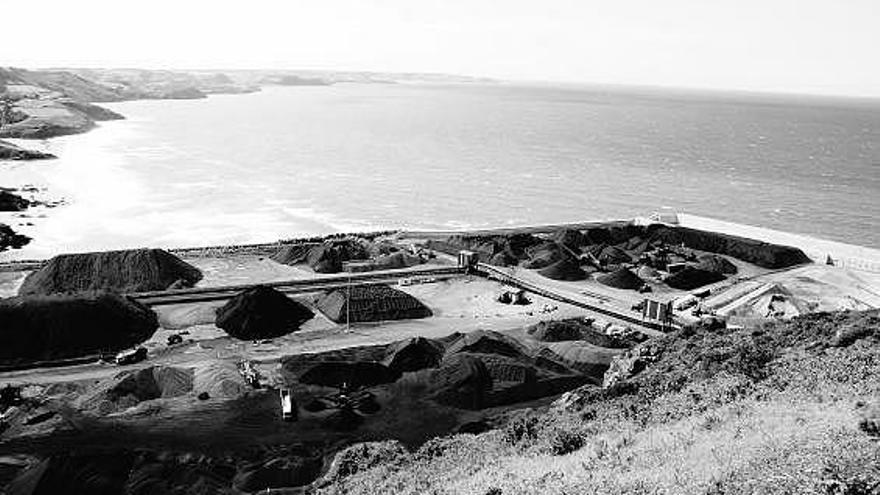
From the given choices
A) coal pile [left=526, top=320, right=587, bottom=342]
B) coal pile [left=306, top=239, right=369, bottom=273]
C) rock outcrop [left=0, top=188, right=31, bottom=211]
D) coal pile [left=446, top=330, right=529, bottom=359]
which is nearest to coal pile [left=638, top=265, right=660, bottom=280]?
coal pile [left=526, top=320, right=587, bottom=342]

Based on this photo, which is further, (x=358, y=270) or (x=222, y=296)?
(x=358, y=270)

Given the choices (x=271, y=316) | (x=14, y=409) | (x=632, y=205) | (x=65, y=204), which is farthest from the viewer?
(x=632, y=205)

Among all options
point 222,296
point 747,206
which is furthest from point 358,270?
point 747,206

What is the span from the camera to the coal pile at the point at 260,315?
39.8 meters

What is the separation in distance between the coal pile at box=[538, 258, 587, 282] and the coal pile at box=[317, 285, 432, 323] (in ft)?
41.0

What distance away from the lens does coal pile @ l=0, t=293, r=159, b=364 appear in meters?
35.8

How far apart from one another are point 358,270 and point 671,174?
7232 centimetres

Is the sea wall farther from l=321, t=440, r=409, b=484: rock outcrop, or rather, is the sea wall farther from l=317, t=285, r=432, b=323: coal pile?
l=321, t=440, r=409, b=484: rock outcrop

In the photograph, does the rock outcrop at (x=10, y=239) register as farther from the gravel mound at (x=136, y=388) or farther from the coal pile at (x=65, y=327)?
the gravel mound at (x=136, y=388)

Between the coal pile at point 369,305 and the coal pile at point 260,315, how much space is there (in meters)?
1.72

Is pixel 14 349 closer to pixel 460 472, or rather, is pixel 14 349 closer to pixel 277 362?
pixel 277 362

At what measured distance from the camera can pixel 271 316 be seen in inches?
1610

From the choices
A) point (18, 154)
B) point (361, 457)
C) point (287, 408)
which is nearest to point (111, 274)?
point (287, 408)

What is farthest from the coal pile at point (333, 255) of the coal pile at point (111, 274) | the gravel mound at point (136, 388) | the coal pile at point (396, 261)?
the gravel mound at point (136, 388)
